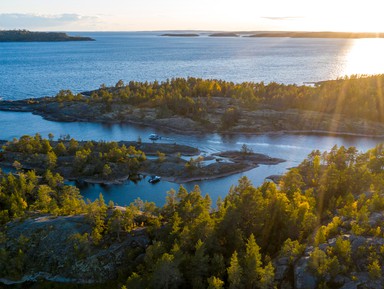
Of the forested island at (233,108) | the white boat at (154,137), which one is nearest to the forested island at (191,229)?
the white boat at (154,137)

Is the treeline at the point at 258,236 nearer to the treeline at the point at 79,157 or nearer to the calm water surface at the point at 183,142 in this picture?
the calm water surface at the point at 183,142

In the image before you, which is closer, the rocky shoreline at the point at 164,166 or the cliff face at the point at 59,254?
the cliff face at the point at 59,254

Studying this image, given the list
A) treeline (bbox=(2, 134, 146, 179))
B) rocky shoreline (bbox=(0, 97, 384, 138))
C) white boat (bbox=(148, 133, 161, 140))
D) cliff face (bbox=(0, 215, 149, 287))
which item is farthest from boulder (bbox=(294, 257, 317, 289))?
rocky shoreline (bbox=(0, 97, 384, 138))

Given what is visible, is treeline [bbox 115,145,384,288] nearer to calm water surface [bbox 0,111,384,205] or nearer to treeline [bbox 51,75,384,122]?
calm water surface [bbox 0,111,384,205]

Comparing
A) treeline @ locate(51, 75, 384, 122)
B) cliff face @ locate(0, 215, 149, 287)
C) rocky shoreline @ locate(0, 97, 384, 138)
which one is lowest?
cliff face @ locate(0, 215, 149, 287)

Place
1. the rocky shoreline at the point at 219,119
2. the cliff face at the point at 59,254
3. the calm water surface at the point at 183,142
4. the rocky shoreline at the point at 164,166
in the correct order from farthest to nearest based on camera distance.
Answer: the rocky shoreline at the point at 219,119
the rocky shoreline at the point at 164,166
the calm water surface at the point at 183,142
the cliff face at the point at 59,254

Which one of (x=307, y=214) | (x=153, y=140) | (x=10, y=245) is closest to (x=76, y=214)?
(x=10, y=245)

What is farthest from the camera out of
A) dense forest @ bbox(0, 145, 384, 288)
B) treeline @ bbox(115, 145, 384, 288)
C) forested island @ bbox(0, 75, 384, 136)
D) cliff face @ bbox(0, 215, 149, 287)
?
forested island @ bbox(0, 75, 384, 136)

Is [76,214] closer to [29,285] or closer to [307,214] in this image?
[29,285]
